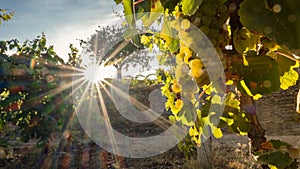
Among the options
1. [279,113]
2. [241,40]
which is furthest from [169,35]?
[279,113]

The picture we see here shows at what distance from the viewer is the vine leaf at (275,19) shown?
0.44 meters

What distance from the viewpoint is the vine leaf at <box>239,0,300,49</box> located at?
44 centimetres

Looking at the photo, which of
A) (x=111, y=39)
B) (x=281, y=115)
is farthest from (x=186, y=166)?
(x=111, y=39)

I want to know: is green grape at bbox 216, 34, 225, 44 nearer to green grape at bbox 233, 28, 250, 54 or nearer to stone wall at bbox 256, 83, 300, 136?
green grape at bbox 233, 28, 250, 54

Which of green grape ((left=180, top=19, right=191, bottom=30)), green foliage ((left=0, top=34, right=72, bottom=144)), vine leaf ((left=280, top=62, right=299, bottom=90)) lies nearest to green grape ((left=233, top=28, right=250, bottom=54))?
green grape ((left=180, top=19, right=191, bottom=30))

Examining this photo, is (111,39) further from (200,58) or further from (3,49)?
(200,58)

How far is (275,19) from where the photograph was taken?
1.52ft

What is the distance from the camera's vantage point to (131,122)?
10.4 metres

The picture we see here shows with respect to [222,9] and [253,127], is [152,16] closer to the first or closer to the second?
[222,9]

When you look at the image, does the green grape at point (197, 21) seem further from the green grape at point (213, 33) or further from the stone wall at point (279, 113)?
the stone wall at point (279, 113)

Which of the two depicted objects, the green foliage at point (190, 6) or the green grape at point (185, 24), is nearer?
the green foliage at point (190, 6)

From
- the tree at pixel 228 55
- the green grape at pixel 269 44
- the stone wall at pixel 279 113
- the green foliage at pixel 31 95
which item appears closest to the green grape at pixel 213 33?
the tree at pixel 228 55

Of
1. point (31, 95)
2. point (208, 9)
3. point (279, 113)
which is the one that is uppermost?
point (208, 9)

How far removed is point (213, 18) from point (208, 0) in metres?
0.09
